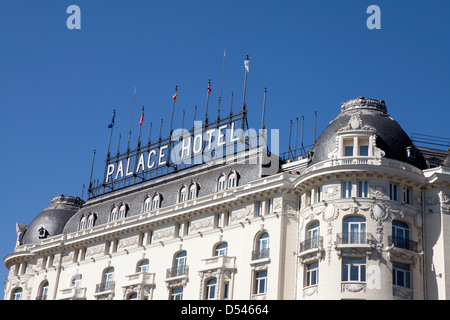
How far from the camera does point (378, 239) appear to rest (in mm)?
66562

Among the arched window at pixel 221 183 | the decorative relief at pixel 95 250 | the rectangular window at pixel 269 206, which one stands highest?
the arched window at pixel 221 183

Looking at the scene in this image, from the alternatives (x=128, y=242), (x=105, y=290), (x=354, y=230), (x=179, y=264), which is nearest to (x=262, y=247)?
(x=354, y=230)

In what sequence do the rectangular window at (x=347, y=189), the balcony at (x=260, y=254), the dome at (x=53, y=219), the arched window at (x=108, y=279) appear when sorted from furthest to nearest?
1. the dome at (x=53, y=219)
2. the arched window at (x=108, y=279)
3. the balcony at (x=260, y=254)
4. the rectangular window at (x=347, y=189)

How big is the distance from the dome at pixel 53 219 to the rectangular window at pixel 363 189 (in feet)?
146

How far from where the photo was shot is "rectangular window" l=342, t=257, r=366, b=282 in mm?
65375

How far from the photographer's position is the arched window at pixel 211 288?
74.0 m

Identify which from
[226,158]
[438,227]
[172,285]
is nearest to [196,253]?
[172,285]

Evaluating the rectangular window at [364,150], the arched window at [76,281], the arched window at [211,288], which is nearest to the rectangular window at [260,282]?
the arched window at [211,288]

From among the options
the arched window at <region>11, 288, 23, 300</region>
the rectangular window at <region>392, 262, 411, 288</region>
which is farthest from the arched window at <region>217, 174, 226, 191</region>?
the arched window at <region>11, 288, 23, 300</region>

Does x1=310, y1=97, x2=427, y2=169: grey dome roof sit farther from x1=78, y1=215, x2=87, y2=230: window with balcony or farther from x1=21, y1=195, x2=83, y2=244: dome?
x1=21, y1=195, x2=83, y2=244: dome

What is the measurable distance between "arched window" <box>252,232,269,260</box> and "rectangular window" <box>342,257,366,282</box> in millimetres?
8379

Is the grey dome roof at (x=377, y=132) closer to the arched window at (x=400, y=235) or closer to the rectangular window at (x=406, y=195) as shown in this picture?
the rectangular window at (x=406, y=195)

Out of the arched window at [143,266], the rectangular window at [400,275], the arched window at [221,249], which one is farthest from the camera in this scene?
the arched window at [143,266]
